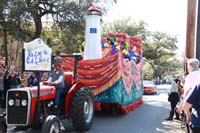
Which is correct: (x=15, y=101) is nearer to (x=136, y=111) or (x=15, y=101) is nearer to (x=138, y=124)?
(x=138, y=124)

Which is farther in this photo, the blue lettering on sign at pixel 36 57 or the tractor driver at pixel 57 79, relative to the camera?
the tractor driver at pixel 57 79

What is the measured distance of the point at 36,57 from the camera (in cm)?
791

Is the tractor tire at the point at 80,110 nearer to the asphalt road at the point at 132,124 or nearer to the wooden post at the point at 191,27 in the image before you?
the asphalt road at the point at 132,124

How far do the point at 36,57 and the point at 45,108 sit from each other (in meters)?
1.24

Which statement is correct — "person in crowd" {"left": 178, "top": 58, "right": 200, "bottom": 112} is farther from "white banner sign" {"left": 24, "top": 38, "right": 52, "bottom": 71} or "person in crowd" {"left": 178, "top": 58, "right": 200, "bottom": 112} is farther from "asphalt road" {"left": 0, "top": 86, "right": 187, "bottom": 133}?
"asphalt road" {"left": 0, "top": 86, "right": 187, "bottom": 133}

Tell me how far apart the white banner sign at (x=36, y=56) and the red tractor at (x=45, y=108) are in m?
0.21

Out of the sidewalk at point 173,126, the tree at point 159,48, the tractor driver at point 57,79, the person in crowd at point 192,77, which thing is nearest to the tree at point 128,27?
the tree at point 159,48

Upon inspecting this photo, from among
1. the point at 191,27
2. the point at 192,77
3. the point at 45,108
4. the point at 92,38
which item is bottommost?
the point at 45,108

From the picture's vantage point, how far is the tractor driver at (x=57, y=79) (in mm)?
8734

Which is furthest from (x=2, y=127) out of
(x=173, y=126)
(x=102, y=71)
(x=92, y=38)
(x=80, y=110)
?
(x=92, y=38)

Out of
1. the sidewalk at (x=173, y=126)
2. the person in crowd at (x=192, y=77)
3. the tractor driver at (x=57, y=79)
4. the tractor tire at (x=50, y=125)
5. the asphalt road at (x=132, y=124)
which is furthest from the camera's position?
the sidewalk at (x=173, y=126)

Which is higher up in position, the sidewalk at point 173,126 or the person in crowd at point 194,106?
the person in crowd at point 194,106

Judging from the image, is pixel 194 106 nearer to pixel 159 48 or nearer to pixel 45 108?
pixel 45 108

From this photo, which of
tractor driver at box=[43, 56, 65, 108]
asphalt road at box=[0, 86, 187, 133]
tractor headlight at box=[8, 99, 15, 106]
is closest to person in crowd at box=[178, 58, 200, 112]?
tractor headlight at box=[8, 99, 15, 106]
